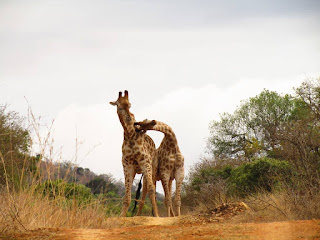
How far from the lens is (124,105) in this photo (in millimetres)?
8953

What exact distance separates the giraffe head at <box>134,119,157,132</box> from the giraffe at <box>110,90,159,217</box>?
111 millimetres

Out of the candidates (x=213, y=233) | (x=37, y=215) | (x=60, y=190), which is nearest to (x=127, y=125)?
(x=60, y=190)

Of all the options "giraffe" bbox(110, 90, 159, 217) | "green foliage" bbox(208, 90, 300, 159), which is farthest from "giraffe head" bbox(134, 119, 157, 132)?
"green foliage" bbox(208, 90, 300, 159)

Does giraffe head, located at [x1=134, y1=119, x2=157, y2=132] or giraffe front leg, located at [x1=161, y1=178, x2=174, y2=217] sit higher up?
giraffe head, located at [x1=134, y1=119, x2=157, y2=132]

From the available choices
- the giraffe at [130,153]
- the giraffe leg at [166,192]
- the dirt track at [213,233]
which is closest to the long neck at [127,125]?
the giraffe at [130,153]

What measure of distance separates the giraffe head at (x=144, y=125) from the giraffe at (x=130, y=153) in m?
0.11

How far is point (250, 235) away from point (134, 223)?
12.5 feet

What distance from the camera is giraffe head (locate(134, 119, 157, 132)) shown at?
367 inches

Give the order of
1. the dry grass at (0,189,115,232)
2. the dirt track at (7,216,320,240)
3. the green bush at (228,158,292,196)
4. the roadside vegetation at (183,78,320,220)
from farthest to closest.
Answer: the green bush at (228,158,292,196), the roadside vegetation at (183,78,320,220), the dry grass at (0,189,115,232), the dirt track at (7,216,320,240)

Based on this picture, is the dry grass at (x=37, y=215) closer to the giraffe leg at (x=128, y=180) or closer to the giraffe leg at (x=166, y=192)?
the giraffe leg at (x=128, y=180)

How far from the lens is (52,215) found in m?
6.11

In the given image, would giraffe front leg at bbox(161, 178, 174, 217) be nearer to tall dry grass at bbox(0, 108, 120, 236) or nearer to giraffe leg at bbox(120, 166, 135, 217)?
giraffe leg at bbox(120, 166, 135, 217)

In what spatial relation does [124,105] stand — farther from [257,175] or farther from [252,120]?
[252,120]

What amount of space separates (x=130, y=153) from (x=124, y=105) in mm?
1072
